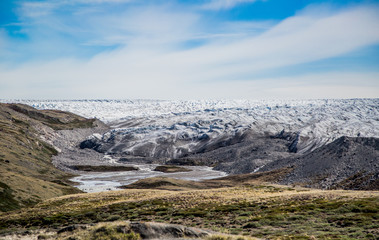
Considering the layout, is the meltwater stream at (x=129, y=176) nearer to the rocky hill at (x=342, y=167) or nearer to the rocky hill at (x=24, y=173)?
the rocky hill at (x=24, y=173)

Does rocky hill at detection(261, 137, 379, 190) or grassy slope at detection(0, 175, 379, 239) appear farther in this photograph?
rocky hill at detection(261, 137, 379, 190)

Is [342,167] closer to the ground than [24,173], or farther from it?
closer to the ground

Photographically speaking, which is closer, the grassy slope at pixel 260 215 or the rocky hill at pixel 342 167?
the grassy slope at pixel 260 215

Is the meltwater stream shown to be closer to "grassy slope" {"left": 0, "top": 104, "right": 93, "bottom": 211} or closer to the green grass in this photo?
"grassy slope" {"left": 0, "top": 104, "right": 93, "bottom": 211}

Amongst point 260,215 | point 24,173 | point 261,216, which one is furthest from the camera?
point 24,173

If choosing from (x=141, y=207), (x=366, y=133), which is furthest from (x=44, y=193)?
(x=366, y=133)

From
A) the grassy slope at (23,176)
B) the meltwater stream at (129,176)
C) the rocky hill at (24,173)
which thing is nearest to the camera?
the grassy slope at (23,176)

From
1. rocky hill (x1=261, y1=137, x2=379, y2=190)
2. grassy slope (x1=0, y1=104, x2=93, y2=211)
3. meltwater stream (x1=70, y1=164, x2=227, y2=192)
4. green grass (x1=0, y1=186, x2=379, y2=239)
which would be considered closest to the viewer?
green grass (x1=0, y1=186, x2=379, y2=239)

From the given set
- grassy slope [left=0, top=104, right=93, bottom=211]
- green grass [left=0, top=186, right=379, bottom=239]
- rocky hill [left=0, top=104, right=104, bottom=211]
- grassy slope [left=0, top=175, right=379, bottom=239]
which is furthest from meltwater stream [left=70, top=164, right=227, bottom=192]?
green grass [left=0, top=186, right=379, bottom=239]

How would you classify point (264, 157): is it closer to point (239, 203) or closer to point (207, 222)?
point (239, 203)

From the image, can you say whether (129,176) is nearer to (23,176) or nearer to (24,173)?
(24,173)

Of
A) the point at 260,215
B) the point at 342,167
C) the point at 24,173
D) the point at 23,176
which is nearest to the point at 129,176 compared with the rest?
the point at 24,173

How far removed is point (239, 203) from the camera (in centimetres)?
3875

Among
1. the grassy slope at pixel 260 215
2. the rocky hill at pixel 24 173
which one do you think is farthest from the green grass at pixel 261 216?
the rocky hill at pixel 24 173
